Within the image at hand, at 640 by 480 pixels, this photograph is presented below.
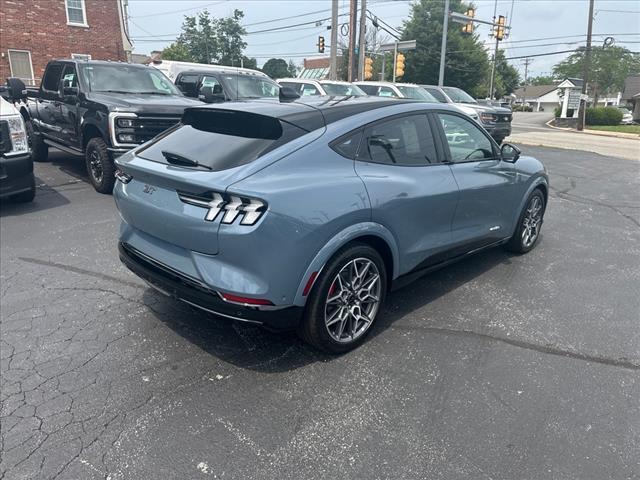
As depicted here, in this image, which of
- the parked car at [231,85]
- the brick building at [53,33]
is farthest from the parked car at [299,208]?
the brick building at [53,33]

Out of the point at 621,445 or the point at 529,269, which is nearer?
the point at 621,445

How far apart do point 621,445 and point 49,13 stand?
84.2 ft

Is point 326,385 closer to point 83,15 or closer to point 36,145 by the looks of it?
point 36,145

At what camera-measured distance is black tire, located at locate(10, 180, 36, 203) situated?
6.66m

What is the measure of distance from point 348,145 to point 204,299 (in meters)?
1.38

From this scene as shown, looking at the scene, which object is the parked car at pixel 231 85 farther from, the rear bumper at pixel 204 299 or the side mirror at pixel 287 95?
the rear bumper at pixel 204 299

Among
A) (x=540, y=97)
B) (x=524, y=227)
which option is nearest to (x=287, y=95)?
(x=524, y=227)

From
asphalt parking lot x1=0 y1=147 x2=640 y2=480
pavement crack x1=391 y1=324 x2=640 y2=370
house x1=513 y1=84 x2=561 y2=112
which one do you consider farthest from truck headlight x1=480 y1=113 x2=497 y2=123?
house x1=513 y1=84 x2=561 y2=112

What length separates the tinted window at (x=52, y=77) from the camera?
8492 millimetres

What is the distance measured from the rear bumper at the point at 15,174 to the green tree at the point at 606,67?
65527mm

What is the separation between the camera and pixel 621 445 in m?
2.54

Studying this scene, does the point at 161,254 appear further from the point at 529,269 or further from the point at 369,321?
the point at 529,269

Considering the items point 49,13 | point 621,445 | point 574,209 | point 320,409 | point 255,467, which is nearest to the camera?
point 255,467

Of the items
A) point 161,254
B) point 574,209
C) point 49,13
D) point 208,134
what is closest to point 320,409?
point 161,254
